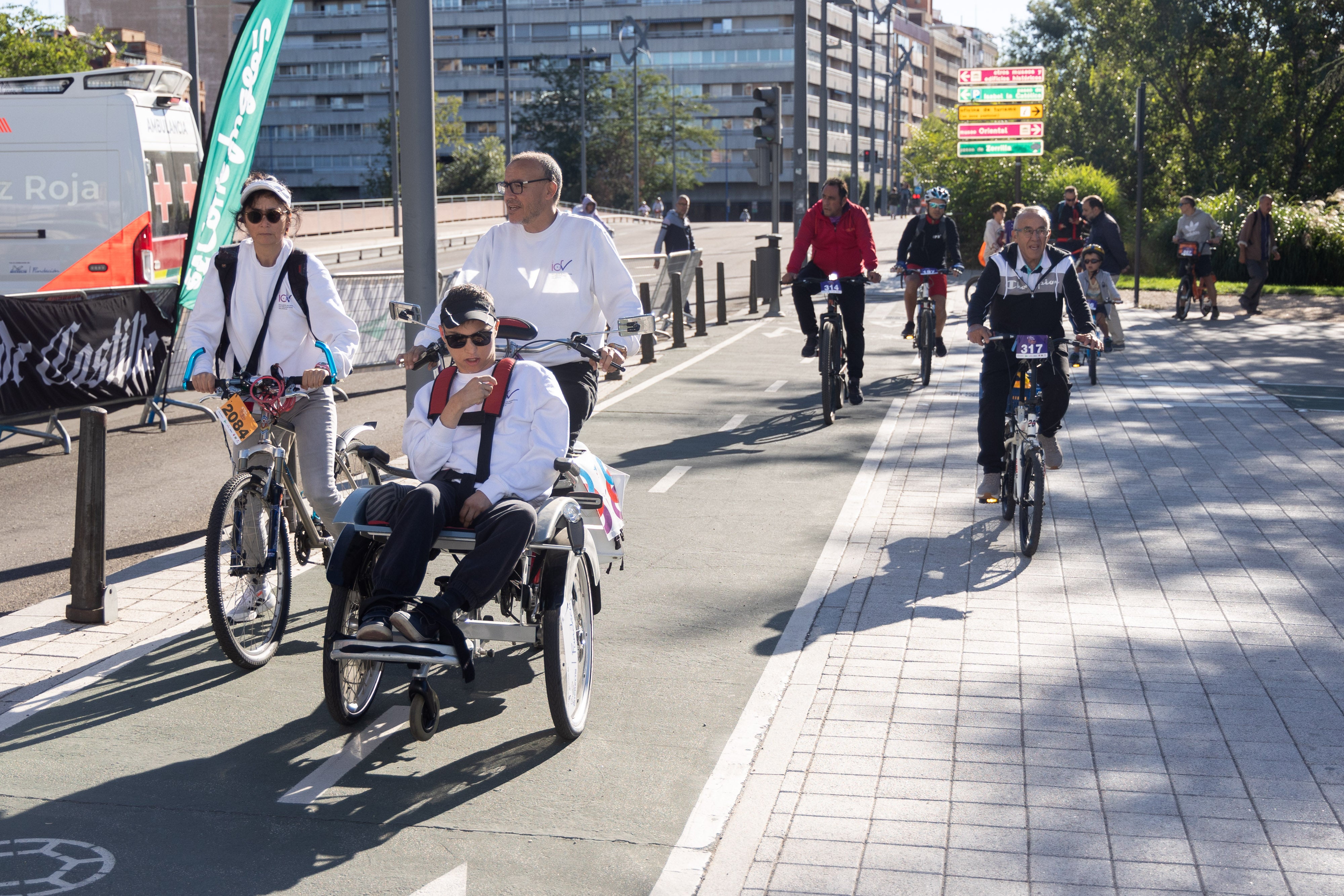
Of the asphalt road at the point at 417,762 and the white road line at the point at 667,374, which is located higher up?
the white road line at the point at 667,374

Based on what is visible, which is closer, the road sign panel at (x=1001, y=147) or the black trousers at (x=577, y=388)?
the black trousers at (x=577, y=388)

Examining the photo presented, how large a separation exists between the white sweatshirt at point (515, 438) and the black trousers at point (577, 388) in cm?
114

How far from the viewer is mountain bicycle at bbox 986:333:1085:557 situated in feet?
24.3

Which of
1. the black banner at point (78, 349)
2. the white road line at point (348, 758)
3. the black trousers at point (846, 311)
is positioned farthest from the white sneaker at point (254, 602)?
the black trousers at point (846, 311)

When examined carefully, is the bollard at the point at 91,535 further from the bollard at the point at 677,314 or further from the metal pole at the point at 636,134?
the metal pole at the point at 636,134

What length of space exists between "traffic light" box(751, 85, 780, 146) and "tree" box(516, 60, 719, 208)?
74.4 m

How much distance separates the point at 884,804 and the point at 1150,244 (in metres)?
32.1

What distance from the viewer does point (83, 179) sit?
14586mm

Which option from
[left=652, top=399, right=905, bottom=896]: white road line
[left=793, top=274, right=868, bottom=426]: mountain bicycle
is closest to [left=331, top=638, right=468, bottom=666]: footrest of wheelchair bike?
[left=652, top=399, right=905, bottom=896]: white road line

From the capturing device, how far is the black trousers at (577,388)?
629cm

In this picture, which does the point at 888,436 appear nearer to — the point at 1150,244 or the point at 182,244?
the point at 182,244

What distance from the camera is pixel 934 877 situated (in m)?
3.78

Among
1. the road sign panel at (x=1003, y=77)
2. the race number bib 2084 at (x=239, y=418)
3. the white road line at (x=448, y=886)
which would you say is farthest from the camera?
the road sign panel at (x=1003, y=77)

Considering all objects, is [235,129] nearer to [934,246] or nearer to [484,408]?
[484,408]
